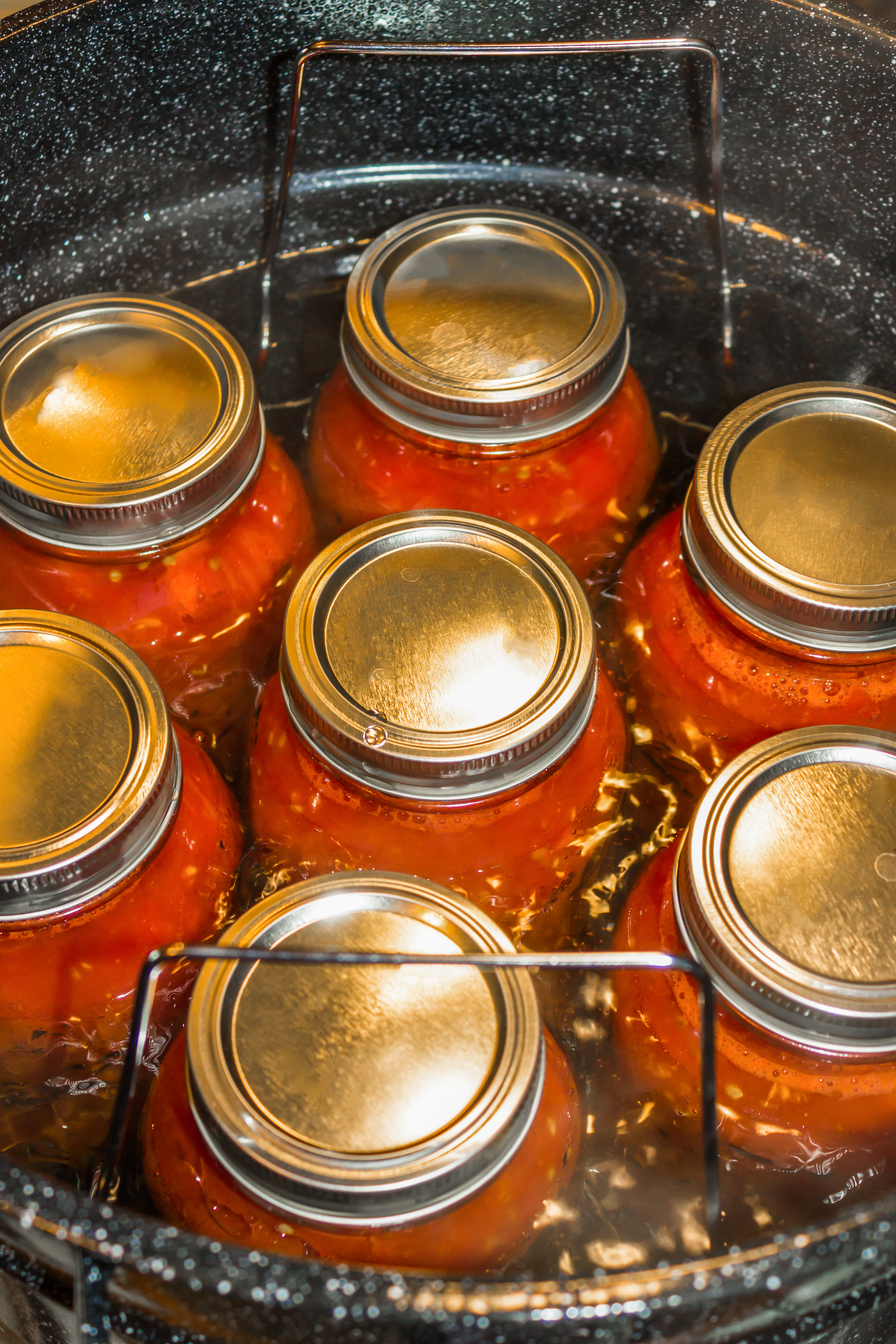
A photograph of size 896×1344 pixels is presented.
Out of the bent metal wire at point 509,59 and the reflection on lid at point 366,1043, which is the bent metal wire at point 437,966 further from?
the bent metal wire at point 509,59

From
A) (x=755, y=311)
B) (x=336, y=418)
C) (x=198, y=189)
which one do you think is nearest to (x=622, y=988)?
(x=336, y=418)

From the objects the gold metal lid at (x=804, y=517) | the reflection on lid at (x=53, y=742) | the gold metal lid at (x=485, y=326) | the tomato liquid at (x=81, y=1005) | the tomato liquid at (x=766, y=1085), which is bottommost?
the tomato liquid at (x=766, y=1085)

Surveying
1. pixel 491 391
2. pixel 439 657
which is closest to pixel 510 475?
pixel 491 391

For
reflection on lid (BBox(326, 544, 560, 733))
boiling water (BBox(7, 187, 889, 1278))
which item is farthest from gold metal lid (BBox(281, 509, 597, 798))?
boiling water (BBox(7, 187, 889, 1278))

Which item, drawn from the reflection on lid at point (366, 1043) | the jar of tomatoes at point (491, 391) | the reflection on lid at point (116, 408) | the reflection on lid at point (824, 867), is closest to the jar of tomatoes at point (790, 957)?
the reflection on lid at point (824, 867)

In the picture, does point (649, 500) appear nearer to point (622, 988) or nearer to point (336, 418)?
point (336, 418)

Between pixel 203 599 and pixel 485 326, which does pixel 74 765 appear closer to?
pixel 203 599
